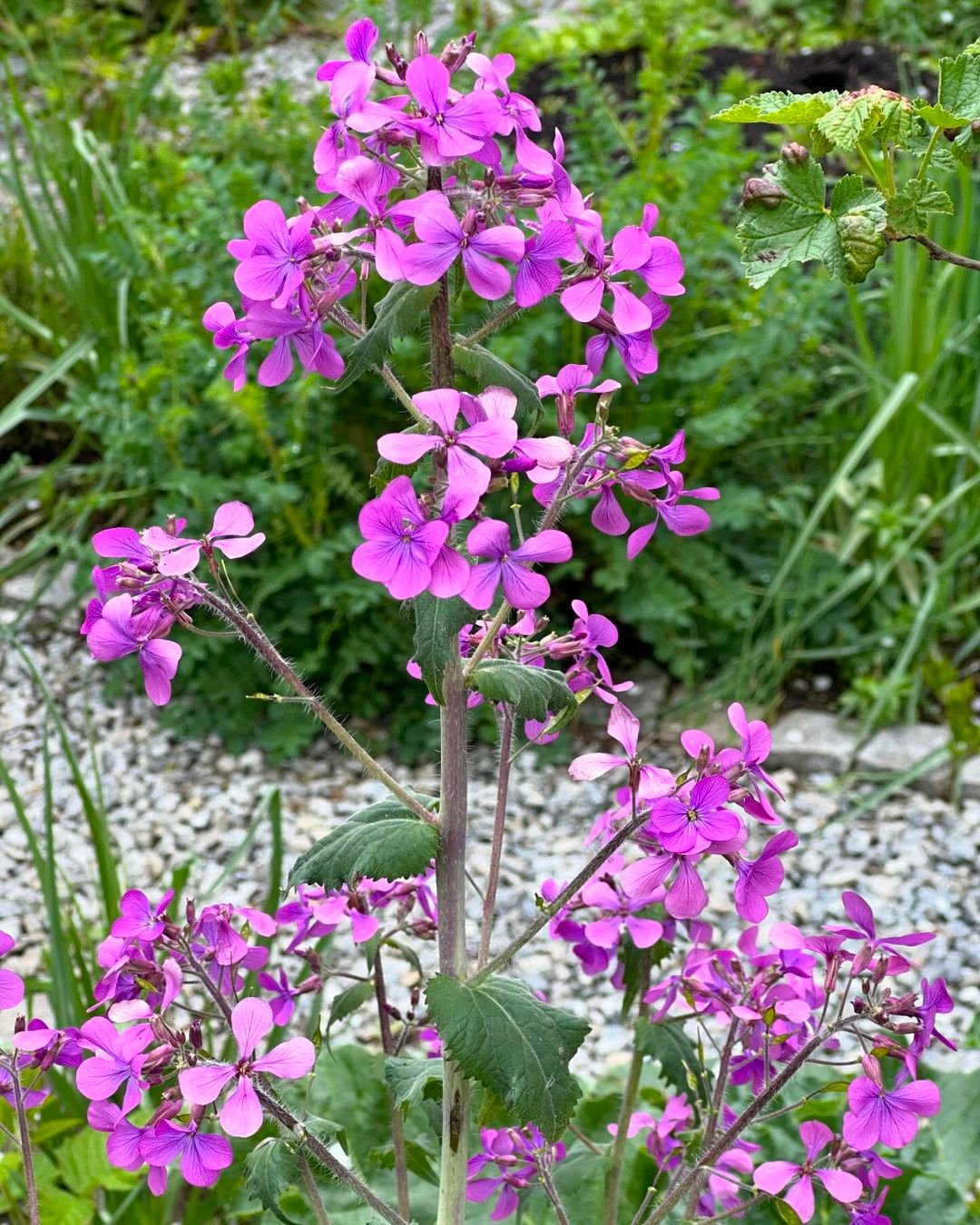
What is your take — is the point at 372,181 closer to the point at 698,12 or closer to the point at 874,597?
the point at 874,597

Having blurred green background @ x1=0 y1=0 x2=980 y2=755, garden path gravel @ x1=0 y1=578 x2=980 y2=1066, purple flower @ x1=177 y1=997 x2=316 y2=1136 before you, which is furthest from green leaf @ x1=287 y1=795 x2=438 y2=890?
blurred green background @ x1=0 y1=0 x2=980 y2=755

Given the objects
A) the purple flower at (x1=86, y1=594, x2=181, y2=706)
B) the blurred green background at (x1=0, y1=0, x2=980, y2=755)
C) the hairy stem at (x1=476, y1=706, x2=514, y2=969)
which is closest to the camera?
the purple flower at (x1=86, y1=594, x2=181, y2=706)

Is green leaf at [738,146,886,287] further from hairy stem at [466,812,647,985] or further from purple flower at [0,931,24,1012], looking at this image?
purple flower at [0,931,24,1012]

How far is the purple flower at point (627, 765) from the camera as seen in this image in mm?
1068

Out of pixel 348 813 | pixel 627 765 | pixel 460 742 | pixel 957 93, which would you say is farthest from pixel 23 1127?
pixel 348 813

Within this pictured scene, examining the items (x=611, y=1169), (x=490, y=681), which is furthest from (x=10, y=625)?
(x=490, y=681)

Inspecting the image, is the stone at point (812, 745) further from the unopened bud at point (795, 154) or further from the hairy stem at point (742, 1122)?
the unopened bud at point (795, 154)

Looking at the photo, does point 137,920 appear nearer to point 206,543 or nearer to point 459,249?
point 206,543

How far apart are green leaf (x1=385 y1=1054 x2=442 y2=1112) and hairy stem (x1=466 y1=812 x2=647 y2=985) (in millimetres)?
102

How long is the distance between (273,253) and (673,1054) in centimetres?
83

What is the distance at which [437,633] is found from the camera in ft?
3.18

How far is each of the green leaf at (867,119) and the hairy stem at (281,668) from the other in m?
0.54

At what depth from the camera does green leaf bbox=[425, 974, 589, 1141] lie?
40.6 inches

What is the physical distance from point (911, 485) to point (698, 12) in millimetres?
3096
